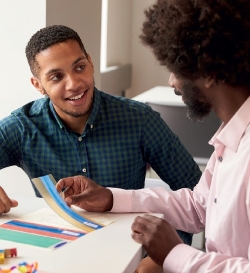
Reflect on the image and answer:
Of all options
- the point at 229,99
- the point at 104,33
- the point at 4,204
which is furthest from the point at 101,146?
the point at 104,33

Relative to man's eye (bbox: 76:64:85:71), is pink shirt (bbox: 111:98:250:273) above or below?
below

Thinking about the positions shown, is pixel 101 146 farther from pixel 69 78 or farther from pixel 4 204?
pixel 4 204

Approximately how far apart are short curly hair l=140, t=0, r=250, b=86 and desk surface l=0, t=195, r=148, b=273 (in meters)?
0.42

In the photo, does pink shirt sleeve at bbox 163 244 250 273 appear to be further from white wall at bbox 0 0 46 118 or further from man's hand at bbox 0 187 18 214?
white wall at bbox 0 0 46 118

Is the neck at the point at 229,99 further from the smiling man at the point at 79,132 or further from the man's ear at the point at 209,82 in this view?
the smiling man at the point at 79,132

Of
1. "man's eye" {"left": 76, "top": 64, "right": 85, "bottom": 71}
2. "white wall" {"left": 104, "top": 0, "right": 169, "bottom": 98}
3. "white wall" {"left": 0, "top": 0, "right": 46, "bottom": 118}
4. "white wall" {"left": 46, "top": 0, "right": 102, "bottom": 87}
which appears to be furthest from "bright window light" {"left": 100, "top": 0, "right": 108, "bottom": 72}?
"man's eye" {"left": 76, "top": 64, "right": 85, "bottom": 71}

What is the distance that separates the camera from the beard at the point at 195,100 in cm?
134

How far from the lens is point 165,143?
2.09 m

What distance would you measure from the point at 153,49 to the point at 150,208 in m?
0.50

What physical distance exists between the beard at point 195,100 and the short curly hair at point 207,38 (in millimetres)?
47

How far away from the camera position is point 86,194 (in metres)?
1.60

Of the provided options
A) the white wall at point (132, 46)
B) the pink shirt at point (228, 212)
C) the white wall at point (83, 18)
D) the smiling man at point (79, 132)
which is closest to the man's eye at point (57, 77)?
the smiling man at point (79, 132)

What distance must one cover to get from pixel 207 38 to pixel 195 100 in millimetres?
193

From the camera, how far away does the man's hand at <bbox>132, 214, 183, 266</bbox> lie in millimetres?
1313
